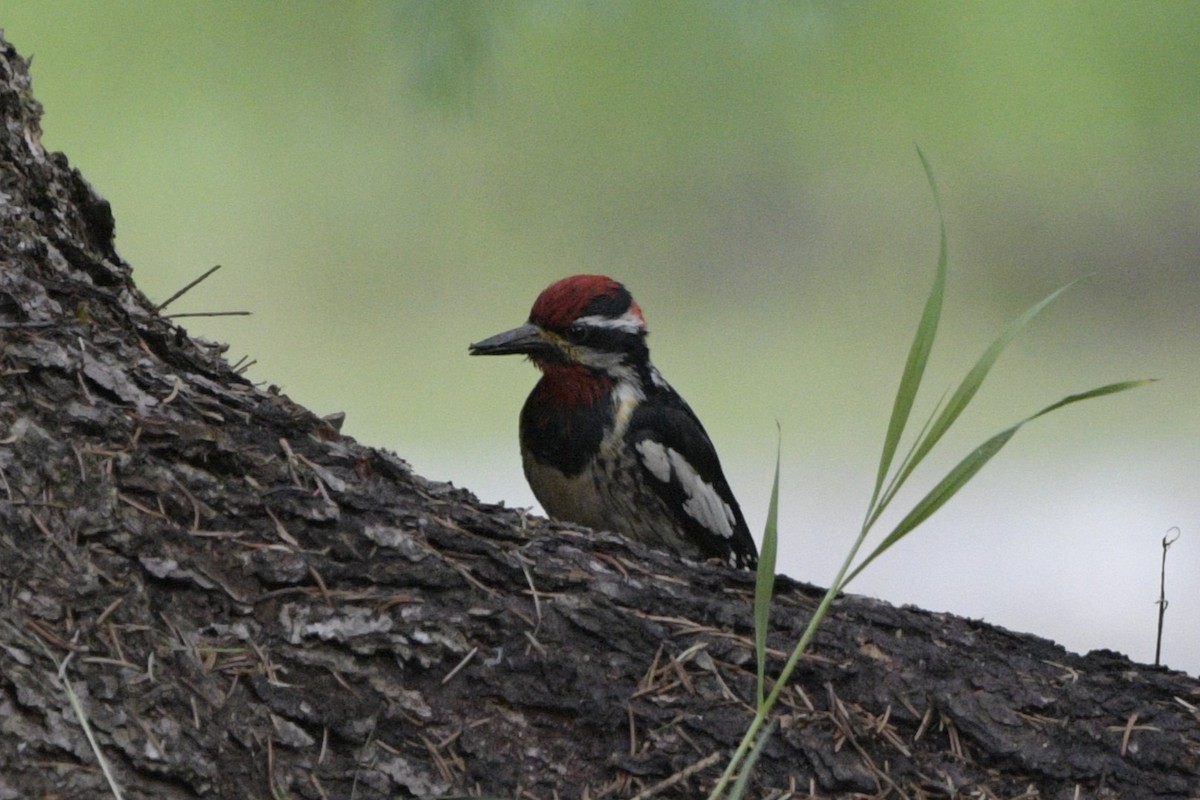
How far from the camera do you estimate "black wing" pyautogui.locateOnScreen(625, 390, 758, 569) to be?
356cm

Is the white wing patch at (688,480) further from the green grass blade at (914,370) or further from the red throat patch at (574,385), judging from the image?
the green grass blade at (914,370)

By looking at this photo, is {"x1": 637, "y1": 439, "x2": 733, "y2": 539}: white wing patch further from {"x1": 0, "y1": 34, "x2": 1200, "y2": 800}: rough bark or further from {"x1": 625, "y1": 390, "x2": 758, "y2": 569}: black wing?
{"x1": 0, "y1": 34, "x2": 1200, "y2": 800}: rough bark

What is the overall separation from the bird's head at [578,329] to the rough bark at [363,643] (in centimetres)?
115

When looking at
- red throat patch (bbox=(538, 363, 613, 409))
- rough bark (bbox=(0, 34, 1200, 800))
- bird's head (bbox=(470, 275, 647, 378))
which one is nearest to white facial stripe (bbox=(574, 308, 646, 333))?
bird's head (bbox=(470, 275, 647, 378))

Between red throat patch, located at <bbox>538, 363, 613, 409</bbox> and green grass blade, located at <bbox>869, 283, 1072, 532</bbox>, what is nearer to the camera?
green grass blade, located at <bbox>869, 283, 1072, 532</bbox>

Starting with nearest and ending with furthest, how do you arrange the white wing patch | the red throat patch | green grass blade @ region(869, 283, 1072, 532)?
green grass blade @ region(869, 283, 1072, 532)
the white wing patch
the red throat patch

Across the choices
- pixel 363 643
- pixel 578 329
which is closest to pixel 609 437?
pixel 578 329

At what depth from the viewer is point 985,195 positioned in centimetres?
828

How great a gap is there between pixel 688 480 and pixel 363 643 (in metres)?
1.54

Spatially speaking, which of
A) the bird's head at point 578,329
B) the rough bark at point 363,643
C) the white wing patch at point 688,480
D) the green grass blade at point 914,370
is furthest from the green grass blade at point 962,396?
the bird's head at point 578,329

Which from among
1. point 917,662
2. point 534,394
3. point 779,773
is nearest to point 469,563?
point 779,773

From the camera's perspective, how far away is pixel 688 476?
3.59 metres

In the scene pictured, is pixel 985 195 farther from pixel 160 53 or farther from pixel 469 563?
pixel 469 563

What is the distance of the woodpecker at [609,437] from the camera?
141 inches
